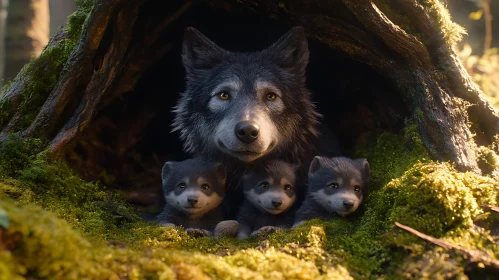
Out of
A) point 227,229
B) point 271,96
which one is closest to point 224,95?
point 271,96

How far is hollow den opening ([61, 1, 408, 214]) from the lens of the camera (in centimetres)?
541

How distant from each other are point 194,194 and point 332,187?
1.35 metres

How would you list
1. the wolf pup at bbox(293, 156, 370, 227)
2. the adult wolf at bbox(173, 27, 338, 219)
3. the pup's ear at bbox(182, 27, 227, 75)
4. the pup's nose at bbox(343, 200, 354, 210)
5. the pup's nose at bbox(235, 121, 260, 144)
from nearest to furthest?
the pup's nose at bbox(343, 200, 354, 210), the wolf pup at bbox(293, 156, 370, 227), the pup's nose at bbox(235, 121, 260, 144), the adult wolf at bbox(173, 27, 338, 219), the pup's ear at bbox(182, 27, 227, 75)

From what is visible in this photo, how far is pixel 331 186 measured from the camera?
438 cm

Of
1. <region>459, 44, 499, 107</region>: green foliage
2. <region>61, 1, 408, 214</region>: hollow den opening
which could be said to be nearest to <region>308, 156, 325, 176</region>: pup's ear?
<region>61, 1, 408, 214</region>: hollow den opening

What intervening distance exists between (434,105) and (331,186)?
3.91 feet

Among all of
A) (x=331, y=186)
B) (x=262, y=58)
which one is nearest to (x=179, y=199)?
→ (x=331, y=186)

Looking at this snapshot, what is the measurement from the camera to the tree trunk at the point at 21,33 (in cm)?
765

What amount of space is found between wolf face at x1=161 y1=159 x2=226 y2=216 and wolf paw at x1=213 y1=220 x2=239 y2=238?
315mm

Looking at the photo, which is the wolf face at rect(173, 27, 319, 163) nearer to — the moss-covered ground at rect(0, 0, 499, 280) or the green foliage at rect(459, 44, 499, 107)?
the moss-covered ground at rect(0, 0, 499, 280)

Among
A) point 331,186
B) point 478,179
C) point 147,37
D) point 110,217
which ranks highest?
point 147,37

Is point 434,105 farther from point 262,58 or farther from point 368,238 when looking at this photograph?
point 262,58

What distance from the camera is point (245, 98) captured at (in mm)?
4809

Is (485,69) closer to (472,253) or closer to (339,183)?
(339,183)
